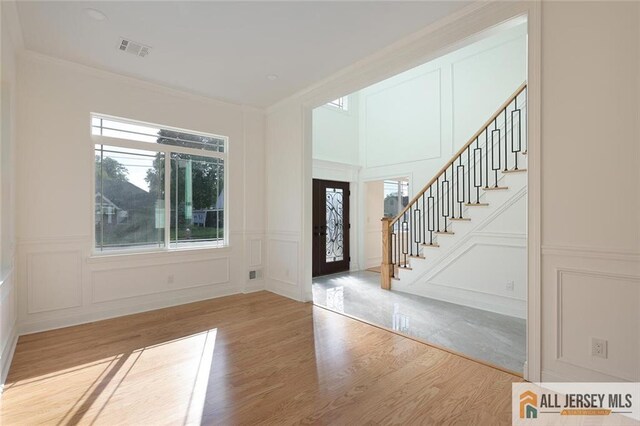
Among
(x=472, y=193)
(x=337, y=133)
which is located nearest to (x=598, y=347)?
(x=472, y=193)

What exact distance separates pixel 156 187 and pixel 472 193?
5.06 meters

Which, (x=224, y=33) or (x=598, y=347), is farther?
(x=224, y=33)

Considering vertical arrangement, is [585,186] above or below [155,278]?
above

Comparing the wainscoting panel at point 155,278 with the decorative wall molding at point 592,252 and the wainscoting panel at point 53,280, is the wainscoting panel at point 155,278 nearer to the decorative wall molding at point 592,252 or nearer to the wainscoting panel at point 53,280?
the wainscoting panel at point 53,280

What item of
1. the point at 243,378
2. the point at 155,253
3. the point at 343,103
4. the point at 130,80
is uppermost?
the point at 343,103

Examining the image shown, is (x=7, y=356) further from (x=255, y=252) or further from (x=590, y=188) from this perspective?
(x=590, y=188)

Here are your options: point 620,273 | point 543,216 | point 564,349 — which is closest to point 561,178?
point 543,216

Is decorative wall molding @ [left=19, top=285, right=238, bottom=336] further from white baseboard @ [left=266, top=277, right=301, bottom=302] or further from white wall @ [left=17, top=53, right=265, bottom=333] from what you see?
white baseboard @ [left=266, top=277, right=301, bottom=302]

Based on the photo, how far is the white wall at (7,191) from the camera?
2564 millimetres

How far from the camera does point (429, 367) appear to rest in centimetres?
262

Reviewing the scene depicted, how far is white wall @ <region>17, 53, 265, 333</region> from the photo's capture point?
3.37 metres

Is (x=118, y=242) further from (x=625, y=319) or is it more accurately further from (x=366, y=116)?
(x=366, y=116)

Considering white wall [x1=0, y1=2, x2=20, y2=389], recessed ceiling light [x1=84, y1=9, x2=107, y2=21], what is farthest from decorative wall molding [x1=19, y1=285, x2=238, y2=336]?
recessed ceiling light [x1=84, y1=9, x2=107, y2=21]

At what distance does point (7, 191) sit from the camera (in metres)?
2.82
